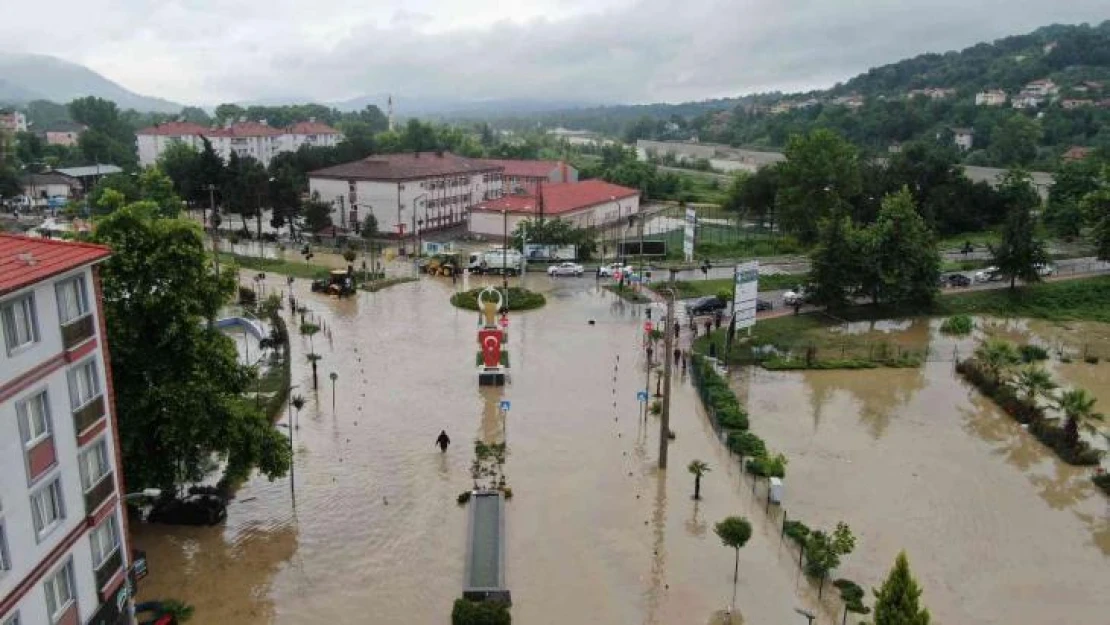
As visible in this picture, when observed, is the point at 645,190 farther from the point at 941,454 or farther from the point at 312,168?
the point at 941,454

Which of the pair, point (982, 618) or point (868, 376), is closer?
point (982, 618)

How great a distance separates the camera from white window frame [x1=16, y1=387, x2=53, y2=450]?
514 inches

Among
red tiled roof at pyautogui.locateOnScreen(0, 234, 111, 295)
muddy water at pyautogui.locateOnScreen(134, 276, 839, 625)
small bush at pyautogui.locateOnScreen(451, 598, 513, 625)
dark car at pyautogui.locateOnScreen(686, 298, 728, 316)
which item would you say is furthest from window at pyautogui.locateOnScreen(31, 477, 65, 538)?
dark car at pyautogui.locateOnScreen(686, 298, 728, 316)

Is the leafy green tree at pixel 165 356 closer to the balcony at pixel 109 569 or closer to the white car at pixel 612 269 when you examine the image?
the balcony at pixel 109 569

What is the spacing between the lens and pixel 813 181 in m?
59.9

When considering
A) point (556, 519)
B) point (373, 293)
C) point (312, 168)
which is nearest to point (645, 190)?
point (312, 168)

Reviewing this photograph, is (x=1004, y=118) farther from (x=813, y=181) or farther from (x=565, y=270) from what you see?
(x=565, y=270)

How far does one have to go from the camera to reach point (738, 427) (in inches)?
1048

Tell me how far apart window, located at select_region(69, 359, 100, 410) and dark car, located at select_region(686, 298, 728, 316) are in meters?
28.7

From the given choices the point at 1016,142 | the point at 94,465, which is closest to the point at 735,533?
the point at 94,465

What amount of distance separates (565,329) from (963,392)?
1670 centimetres

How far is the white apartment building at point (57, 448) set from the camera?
41.8 feet

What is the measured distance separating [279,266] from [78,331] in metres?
39.4

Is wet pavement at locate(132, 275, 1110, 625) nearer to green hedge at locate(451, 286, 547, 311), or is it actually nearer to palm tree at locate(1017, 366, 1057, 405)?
palm tree at locate(1017, 366, 1057, 405)
